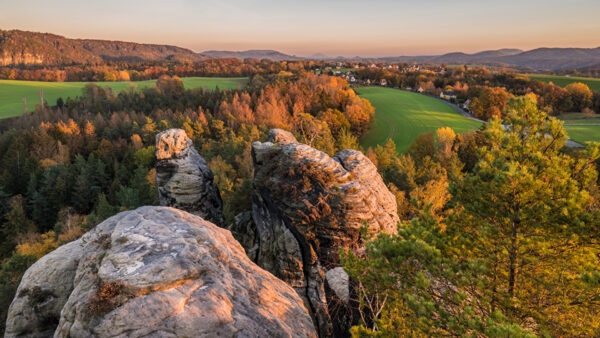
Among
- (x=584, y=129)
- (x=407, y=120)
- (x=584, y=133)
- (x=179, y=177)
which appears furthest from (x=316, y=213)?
(x=407, y=120)

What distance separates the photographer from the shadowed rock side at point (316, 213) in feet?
43.7

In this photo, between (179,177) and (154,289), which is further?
(179,177)

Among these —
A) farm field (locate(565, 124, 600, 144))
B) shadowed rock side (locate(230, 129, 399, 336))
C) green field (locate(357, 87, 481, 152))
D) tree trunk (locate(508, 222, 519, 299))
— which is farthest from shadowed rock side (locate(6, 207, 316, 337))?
farm field (locate(565, 124, 600, 144))

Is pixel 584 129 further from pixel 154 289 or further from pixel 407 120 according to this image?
pixel 154 289

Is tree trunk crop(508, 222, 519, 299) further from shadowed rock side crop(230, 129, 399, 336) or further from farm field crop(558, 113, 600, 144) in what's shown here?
farm field crop(558, 113, 600, 144)

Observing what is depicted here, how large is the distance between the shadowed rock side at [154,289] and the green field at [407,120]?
58572mm

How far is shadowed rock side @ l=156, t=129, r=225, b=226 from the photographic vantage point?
19703 mm

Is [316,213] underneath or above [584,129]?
underneath

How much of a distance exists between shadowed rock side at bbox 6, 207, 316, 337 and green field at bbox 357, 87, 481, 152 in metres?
58.6

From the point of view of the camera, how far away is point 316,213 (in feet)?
44.4

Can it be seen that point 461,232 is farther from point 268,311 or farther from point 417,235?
point 268,311

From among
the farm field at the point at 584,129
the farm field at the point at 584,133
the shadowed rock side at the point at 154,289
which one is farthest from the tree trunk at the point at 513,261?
the farm field at the point at 584,133

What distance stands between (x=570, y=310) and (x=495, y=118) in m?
5.42

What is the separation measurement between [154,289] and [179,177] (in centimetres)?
1455
